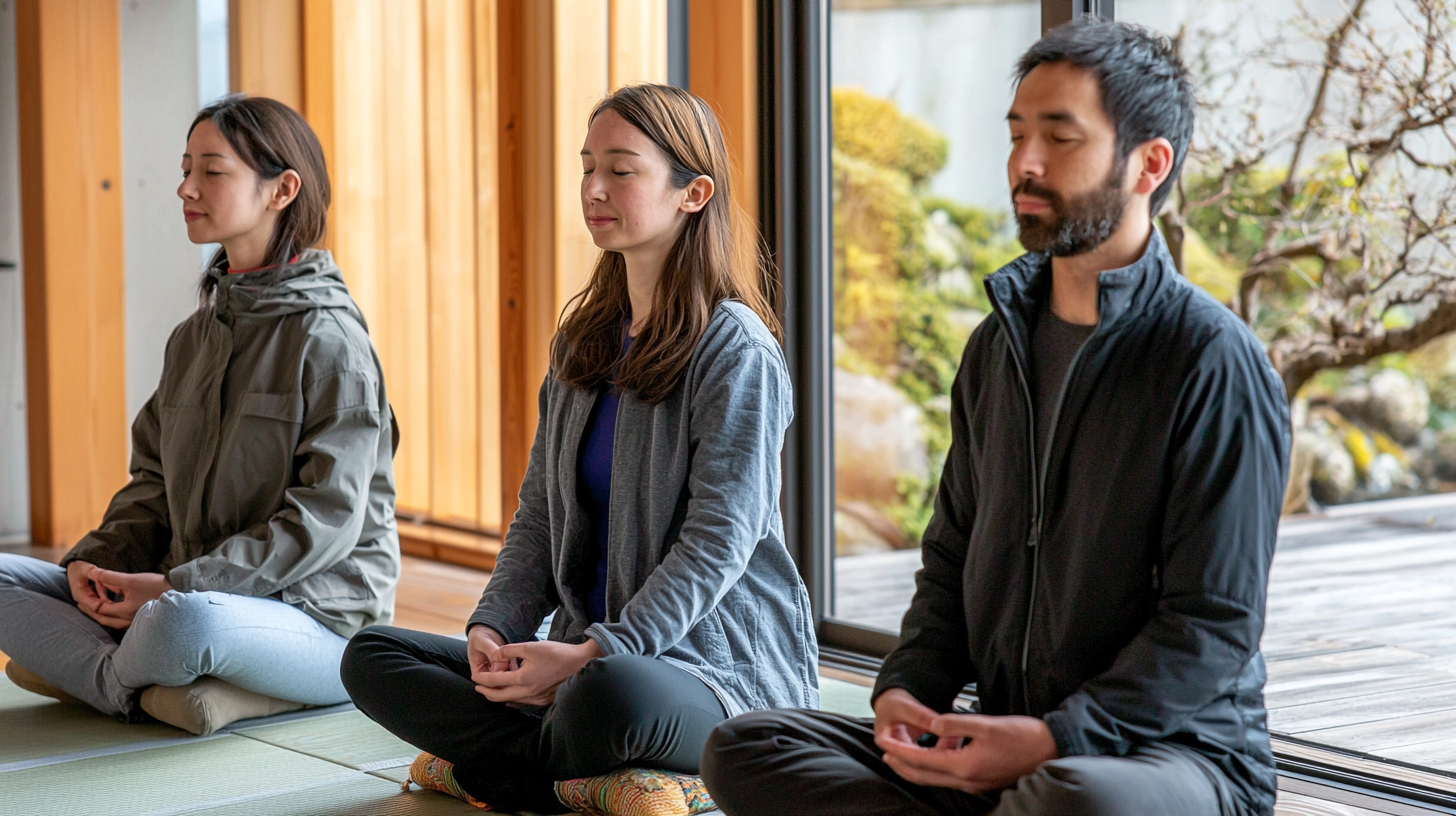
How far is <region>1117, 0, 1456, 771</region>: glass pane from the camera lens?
10.1ft

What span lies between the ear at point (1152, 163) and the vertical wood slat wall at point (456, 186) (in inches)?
85.5

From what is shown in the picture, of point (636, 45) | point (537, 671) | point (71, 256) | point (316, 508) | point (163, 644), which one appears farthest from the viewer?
point (71, 256)

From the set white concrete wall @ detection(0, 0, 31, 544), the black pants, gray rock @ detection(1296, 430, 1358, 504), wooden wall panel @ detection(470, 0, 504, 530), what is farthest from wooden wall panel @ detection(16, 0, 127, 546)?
gray rock @ detection(1296, 430, 1358, 504)

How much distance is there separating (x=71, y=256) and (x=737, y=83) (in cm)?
226

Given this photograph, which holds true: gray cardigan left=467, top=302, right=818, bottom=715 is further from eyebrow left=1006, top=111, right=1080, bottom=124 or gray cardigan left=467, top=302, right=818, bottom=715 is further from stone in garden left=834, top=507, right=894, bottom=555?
stone in garden left=834, top=507, right=894, bottom=555

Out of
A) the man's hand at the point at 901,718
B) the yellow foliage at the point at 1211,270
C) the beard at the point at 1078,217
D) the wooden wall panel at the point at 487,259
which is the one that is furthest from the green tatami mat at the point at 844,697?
the yellow foliage at the point at 1211,270

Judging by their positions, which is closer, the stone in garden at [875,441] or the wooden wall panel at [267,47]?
the wooden wall panel at [267,47]

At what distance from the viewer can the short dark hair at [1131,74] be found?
1.34 m

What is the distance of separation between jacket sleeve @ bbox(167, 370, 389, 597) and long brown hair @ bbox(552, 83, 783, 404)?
1.76ft

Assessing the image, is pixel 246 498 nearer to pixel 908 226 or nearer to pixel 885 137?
pixel 908 226

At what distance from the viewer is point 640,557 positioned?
1.89 metres

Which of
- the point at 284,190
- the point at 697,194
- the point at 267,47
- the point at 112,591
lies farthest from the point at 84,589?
the point at 267,47

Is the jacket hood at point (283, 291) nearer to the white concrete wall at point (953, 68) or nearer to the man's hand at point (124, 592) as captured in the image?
the man's hand at point (124, 592)

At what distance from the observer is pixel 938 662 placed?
1.49m
